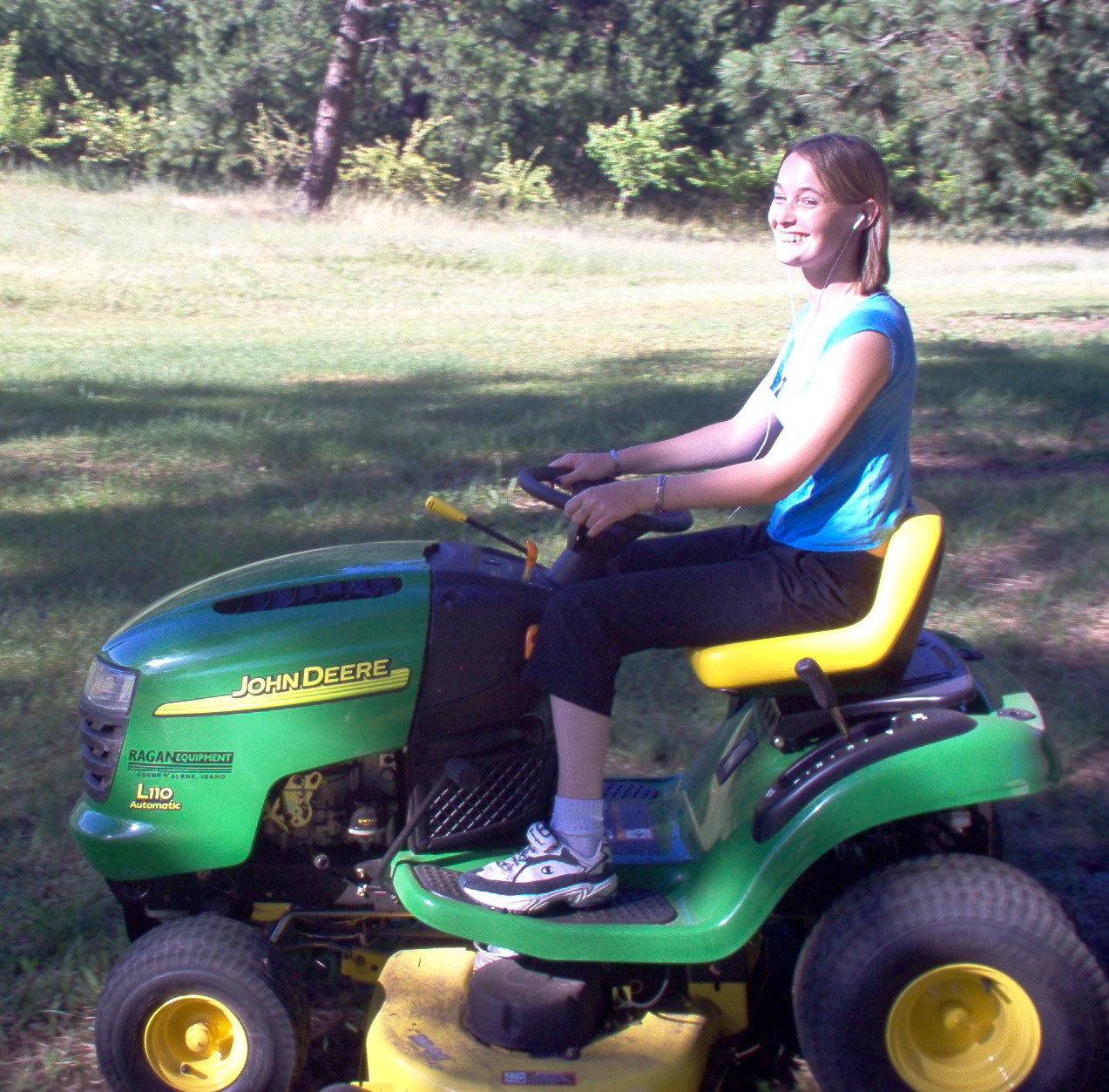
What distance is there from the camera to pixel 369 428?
25.0 feet

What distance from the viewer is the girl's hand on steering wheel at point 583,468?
2.54 meters

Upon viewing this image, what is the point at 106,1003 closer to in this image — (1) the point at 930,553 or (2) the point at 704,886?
(2) the point at 704,886

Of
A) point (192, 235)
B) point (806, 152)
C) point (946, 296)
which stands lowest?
point (192, 235)

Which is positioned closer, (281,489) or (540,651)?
(540,651)

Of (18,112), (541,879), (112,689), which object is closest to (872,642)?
(541,879)

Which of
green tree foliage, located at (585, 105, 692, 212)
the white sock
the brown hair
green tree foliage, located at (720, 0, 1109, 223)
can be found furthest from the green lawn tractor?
green tree foliage, located at (585, 105, 692, 212)

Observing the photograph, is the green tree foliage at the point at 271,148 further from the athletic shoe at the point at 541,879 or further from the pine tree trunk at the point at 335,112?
the athletic shoe at the point at 541,879

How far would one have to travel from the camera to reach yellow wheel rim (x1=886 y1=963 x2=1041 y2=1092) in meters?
2.26

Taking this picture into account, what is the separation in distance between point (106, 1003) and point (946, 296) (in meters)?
13.6

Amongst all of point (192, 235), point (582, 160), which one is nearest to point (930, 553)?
point (192, 235)

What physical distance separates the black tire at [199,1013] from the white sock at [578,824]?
1.97 feet

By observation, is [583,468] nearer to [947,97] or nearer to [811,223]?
[811,223]

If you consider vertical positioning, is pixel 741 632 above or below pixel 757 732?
above

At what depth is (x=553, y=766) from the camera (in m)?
2.53
